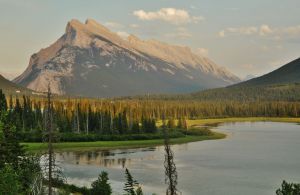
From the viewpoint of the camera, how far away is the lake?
245 ft

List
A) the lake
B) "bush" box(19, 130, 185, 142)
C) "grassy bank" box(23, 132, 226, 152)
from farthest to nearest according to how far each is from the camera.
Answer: "bush" box(19, 130, 185, 142), "grassy bank" box(23, 132, 226, 152), the lake

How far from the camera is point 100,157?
116 metres

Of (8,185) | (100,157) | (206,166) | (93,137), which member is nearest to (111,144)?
(93,137)

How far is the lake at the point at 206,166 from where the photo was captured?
74.6m

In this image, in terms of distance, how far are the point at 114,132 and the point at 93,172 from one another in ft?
223

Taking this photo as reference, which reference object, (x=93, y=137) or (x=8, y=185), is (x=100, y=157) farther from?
(x=8, y=185)

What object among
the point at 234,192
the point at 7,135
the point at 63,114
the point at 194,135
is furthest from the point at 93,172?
the point at 63,114

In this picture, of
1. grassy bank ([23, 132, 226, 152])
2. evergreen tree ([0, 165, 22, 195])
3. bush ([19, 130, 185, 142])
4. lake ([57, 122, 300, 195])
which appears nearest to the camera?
evergreen tree ([0, 165, 22, 195])

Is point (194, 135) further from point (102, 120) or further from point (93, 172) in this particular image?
point (93, 172)

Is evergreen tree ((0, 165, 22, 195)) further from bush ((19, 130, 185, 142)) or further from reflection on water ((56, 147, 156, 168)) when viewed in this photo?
bush ((19, 130, 185, 142))

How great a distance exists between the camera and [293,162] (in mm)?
A: 100438

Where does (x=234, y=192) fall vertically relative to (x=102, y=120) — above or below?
below

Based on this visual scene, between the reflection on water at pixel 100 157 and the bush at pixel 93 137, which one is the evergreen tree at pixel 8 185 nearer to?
the reflection on water at pixel 100 157

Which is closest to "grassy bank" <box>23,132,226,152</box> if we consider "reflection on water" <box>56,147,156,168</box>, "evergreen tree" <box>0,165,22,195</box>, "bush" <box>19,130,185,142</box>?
"bush" <box>19,130,185,142</box>
